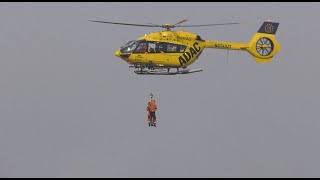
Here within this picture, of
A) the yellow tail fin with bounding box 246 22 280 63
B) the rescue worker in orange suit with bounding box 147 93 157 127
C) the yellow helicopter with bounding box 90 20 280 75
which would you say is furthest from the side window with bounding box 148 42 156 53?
the yellow tail fin with bounding box 246 22 280 63

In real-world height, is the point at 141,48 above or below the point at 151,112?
above

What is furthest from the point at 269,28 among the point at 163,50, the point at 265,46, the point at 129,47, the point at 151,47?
the point at 129,47

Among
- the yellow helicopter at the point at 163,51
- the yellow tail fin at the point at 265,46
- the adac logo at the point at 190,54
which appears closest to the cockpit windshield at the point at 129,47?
the yellow helicopter at the point at 163,51

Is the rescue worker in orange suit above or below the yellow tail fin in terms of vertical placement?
below

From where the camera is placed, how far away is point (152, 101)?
81188mm

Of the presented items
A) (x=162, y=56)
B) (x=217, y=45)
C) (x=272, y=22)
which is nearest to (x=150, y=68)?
(x=162, y=56)

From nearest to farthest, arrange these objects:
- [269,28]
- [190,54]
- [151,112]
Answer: [151,112]
[190,54]
[269,28]

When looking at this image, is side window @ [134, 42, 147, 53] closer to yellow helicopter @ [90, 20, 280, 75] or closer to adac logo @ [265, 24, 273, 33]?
yellow helicopter @ [90, 20, 280, 75]

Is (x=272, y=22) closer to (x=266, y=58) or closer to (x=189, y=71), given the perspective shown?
(x=266, y=58)

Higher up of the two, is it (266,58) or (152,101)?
(266,58)

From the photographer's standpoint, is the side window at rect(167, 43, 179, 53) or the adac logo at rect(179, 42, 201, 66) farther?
the adac logo at rect(179, 42, 201, 66)

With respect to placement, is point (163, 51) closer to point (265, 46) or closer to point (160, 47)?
point (160, 47)

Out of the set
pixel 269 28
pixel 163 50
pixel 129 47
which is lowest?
pixel 163 50

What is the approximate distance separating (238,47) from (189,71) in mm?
7285
